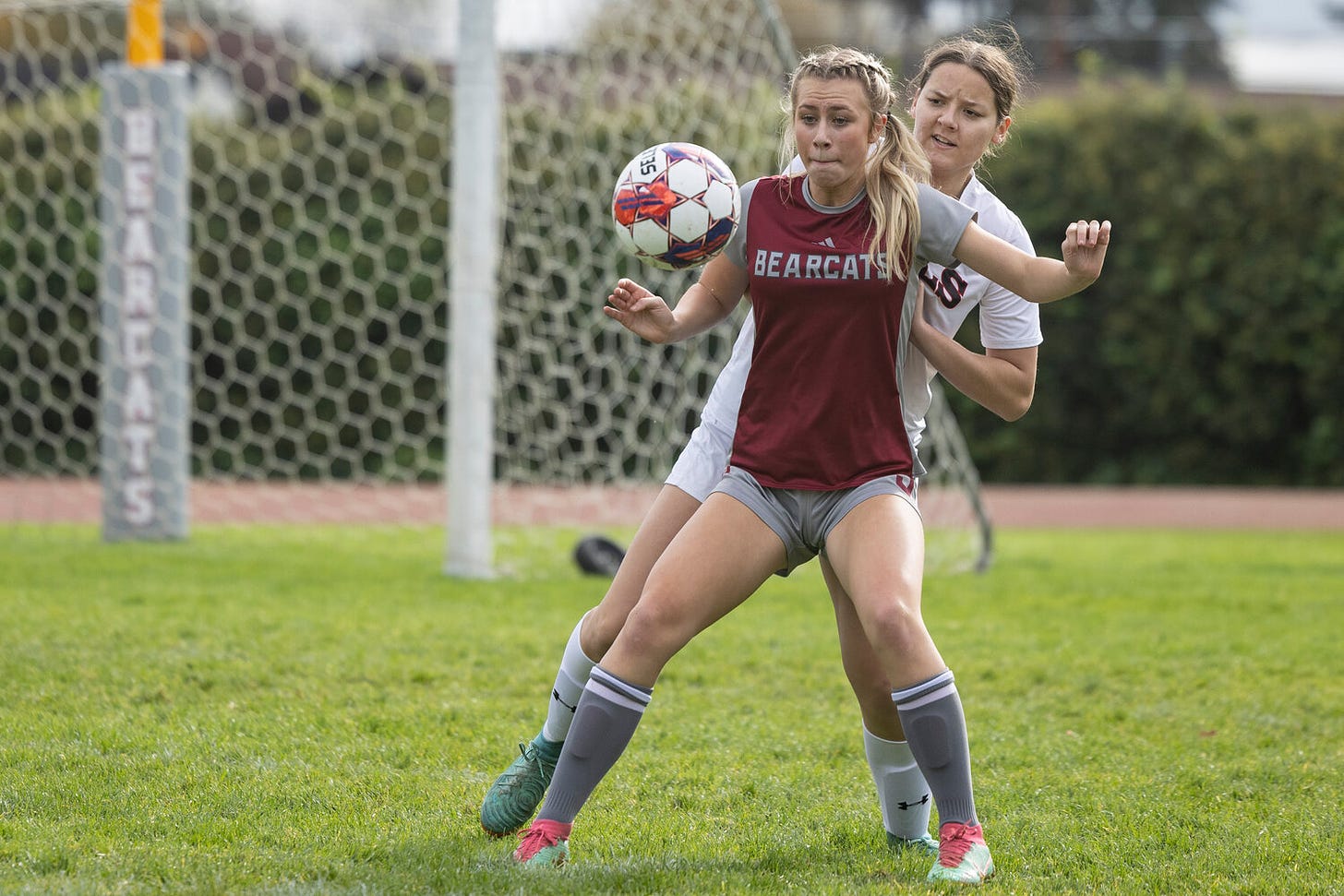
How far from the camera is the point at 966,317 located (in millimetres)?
3508

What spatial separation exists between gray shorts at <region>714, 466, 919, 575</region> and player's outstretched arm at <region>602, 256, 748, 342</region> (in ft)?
1.31

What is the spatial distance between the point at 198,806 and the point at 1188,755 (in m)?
2.93

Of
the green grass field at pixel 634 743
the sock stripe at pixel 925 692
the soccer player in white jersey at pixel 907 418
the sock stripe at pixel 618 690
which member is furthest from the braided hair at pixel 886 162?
the green grass field at pixel 634 743

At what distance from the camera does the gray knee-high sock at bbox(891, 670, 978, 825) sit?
317 cm

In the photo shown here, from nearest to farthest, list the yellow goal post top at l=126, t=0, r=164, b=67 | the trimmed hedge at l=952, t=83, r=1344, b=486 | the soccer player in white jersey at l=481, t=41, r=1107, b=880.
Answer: the soccer player in white jersey at l=481, t=41, r=1107, b=880 → the yellow goal post top at l=126, t=0, r=164, b=67 → the trimmed hedge at l=952, t=83, r=1344, b=486

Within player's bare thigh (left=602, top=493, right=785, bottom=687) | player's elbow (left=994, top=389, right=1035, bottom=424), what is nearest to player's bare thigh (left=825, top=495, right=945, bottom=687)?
player's bare thigh (left=602, top=493, right=785, bottom=687)

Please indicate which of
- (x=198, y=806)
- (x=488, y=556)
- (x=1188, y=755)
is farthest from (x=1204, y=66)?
(x=198, y=806)

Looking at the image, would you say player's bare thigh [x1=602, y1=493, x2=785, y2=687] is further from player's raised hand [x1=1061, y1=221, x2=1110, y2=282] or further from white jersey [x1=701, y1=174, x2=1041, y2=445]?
player's raised hand [x1=1061, y1=221, x2=1110, y2=282]

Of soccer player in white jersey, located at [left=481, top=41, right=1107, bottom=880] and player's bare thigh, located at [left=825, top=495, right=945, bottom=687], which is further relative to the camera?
soccer player in white jersey, located at [left=481, top=41, right=1107, bottom=880]

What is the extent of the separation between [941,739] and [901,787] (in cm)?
41

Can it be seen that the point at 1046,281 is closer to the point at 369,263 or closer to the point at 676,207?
the point at 676,207

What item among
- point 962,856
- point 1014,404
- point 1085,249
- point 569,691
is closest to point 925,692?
point 962,856

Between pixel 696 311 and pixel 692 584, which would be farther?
pixel 696 311

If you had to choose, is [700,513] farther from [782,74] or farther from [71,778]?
[782,74]
